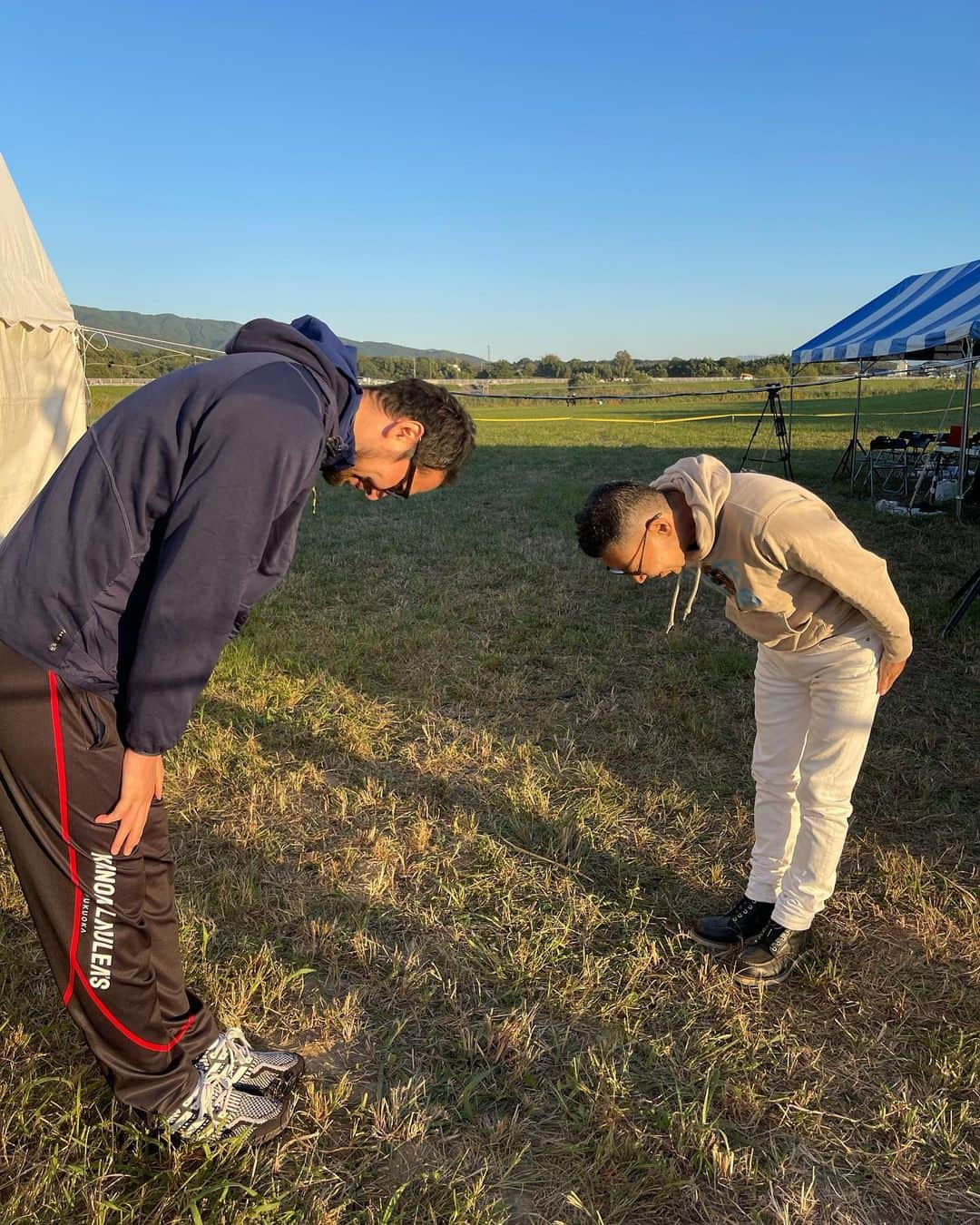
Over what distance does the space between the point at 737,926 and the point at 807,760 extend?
0.74 metres

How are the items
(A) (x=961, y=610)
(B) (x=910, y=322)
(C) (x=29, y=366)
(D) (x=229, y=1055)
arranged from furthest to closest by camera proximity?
(B) (x=910, y=322) → (C) (x=29, y=366) → (A) (x=961, y=610) → (D) (x=229, y=1055)

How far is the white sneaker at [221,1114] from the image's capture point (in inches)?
81.7

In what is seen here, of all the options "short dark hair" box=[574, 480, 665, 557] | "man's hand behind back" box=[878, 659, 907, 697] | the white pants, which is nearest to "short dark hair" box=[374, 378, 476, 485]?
"short dark hair" box=[574, 480, 665, 557]

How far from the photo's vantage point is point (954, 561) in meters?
8.48

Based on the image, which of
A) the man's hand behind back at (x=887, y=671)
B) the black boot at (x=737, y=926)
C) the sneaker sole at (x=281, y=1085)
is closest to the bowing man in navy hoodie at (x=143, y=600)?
the sneaker sole at (x=281, y=1085)

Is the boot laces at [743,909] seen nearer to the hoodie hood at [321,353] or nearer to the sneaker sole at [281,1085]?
the sneaker sole at [281,1085]

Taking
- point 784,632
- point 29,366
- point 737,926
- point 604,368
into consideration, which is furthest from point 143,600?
point 604,368

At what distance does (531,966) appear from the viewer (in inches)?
114

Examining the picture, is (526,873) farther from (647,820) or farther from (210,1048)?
(210,1048)

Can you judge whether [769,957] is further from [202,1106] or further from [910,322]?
[910,322]

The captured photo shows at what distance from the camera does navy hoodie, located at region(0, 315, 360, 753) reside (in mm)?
1603

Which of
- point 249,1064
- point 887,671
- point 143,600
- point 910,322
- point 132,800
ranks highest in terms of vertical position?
point 910,322

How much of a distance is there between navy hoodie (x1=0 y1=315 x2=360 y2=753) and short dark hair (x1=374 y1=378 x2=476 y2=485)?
22cm

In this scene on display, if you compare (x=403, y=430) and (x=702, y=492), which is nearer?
(x=403, y=430)
